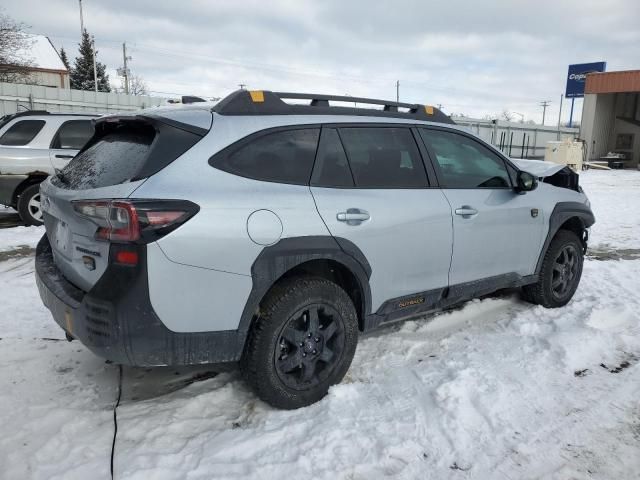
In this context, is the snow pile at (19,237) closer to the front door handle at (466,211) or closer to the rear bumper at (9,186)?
the rear bumper at (9,186)

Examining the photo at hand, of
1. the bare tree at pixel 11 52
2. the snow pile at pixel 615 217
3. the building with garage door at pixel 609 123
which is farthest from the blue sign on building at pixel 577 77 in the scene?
the bare tree at pixel 11 52

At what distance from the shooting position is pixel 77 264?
2795mm

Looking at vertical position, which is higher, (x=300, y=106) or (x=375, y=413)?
(x=300, y=106)

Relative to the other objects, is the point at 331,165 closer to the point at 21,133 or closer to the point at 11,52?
the point at 21,133

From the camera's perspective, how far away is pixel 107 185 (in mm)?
2689

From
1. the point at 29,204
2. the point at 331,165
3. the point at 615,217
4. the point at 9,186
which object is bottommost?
the point at 615,217

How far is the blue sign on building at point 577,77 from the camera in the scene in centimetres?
3900

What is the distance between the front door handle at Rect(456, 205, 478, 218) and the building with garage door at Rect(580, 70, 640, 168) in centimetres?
2973

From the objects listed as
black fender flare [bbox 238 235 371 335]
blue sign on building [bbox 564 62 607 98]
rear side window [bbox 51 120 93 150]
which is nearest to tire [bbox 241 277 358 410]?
black fender flare [bbox 238 235 371 335]

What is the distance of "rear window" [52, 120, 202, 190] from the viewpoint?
2.63m

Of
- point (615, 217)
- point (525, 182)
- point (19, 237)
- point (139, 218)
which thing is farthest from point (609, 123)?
point (139, 218)

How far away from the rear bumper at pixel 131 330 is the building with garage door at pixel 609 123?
31680 mm

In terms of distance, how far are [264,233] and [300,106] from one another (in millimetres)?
948

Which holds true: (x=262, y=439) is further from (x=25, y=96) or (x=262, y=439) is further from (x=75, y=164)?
(x=25, y=96)
